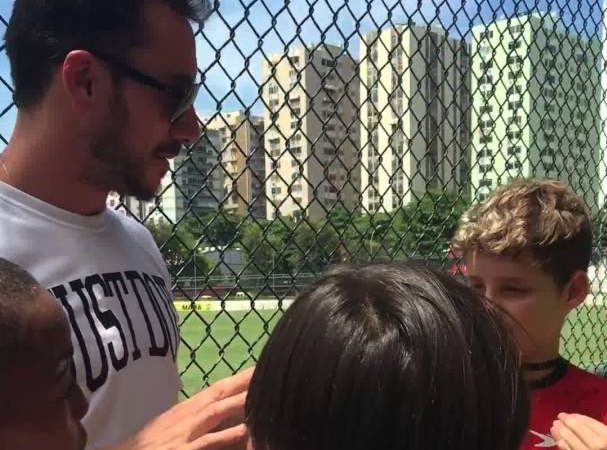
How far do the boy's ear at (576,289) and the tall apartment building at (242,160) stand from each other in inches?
45.8

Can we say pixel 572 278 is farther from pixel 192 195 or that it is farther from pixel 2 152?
pixel 2 152

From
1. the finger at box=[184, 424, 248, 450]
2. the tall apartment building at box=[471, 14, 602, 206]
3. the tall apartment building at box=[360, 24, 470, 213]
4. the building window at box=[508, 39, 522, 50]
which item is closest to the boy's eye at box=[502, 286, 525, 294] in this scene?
the finger at box=[184, 424, 248, 450]

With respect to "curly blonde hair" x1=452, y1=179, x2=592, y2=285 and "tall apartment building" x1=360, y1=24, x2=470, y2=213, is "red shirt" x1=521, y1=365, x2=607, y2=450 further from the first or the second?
"tall apartment building" x1=360, y1=24, x2=470, y2=213

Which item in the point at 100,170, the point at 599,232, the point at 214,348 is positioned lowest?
the point at 214,348

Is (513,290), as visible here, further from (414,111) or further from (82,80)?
(414,111)

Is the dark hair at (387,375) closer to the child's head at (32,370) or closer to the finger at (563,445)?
the child's head at (32,370)

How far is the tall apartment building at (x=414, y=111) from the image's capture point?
11.1 ft

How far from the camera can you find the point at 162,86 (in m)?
1.72

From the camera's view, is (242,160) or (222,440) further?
(242,160)

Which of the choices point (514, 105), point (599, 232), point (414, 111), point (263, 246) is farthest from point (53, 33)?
point (599, 232)

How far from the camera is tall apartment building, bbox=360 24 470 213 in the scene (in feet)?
11.1

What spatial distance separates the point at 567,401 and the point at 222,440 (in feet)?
3.87

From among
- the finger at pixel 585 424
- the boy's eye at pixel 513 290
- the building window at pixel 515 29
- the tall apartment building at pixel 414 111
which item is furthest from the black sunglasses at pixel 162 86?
the building window at pixel 515 29

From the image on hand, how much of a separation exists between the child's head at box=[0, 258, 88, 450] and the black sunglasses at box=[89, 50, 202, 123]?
673 millimetres
